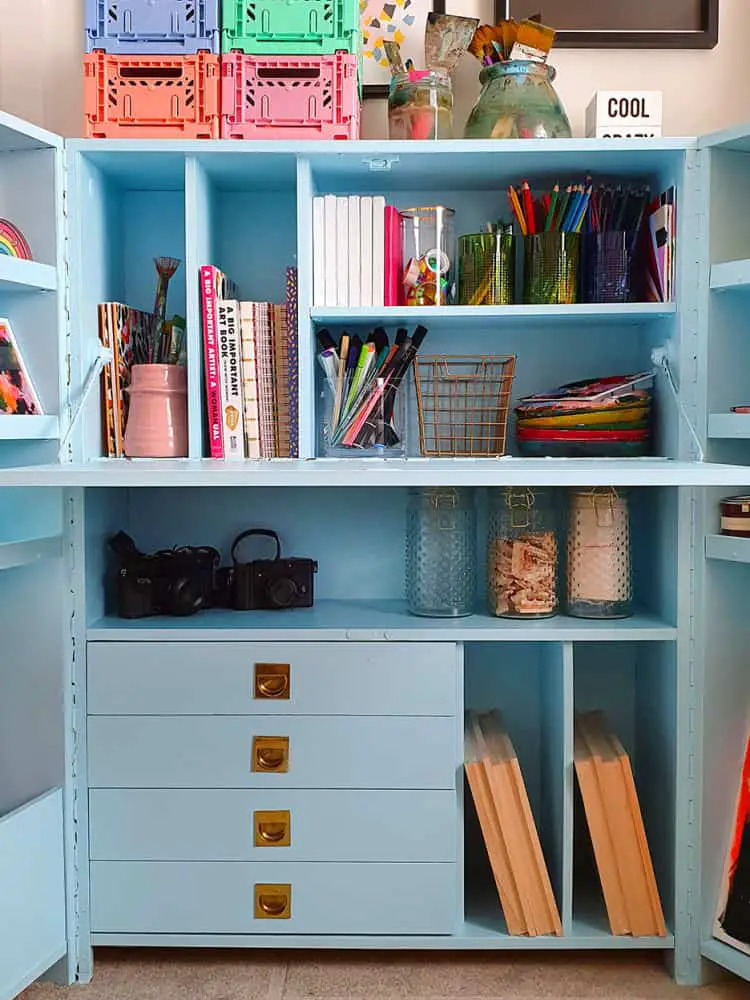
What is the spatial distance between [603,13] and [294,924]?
1.97m

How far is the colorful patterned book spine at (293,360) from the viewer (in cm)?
195

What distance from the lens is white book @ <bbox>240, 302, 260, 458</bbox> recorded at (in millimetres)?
1939

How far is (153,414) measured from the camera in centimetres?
193

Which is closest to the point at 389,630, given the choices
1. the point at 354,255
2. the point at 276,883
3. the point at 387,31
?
the point at 276,883

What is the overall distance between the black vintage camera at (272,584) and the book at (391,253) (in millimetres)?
567

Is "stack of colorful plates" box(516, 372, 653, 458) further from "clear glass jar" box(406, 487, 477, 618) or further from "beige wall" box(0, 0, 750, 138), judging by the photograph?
"beige wall" box(0, 0, 750, 138)

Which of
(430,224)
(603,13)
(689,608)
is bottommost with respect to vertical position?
(689,608)

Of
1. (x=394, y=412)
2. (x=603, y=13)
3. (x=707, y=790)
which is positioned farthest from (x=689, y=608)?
(x=603, y=13)

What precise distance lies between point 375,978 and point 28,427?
3.95 ft

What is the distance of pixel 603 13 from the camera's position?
214 centimetres

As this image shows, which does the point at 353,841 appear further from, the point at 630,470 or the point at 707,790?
the point at 630,470

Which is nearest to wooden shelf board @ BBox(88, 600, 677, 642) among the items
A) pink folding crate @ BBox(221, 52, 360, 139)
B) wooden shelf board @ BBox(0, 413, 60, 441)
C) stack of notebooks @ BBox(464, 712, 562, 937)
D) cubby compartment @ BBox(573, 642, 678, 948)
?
cubby compartment @ BBox(573, 642, 678, 948)

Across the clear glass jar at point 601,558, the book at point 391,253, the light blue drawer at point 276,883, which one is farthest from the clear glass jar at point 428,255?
the light blue drawer at point 276,883

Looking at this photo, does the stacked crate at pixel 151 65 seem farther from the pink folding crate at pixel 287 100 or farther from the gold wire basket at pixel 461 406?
the gold wire basket at pixel 461 406
